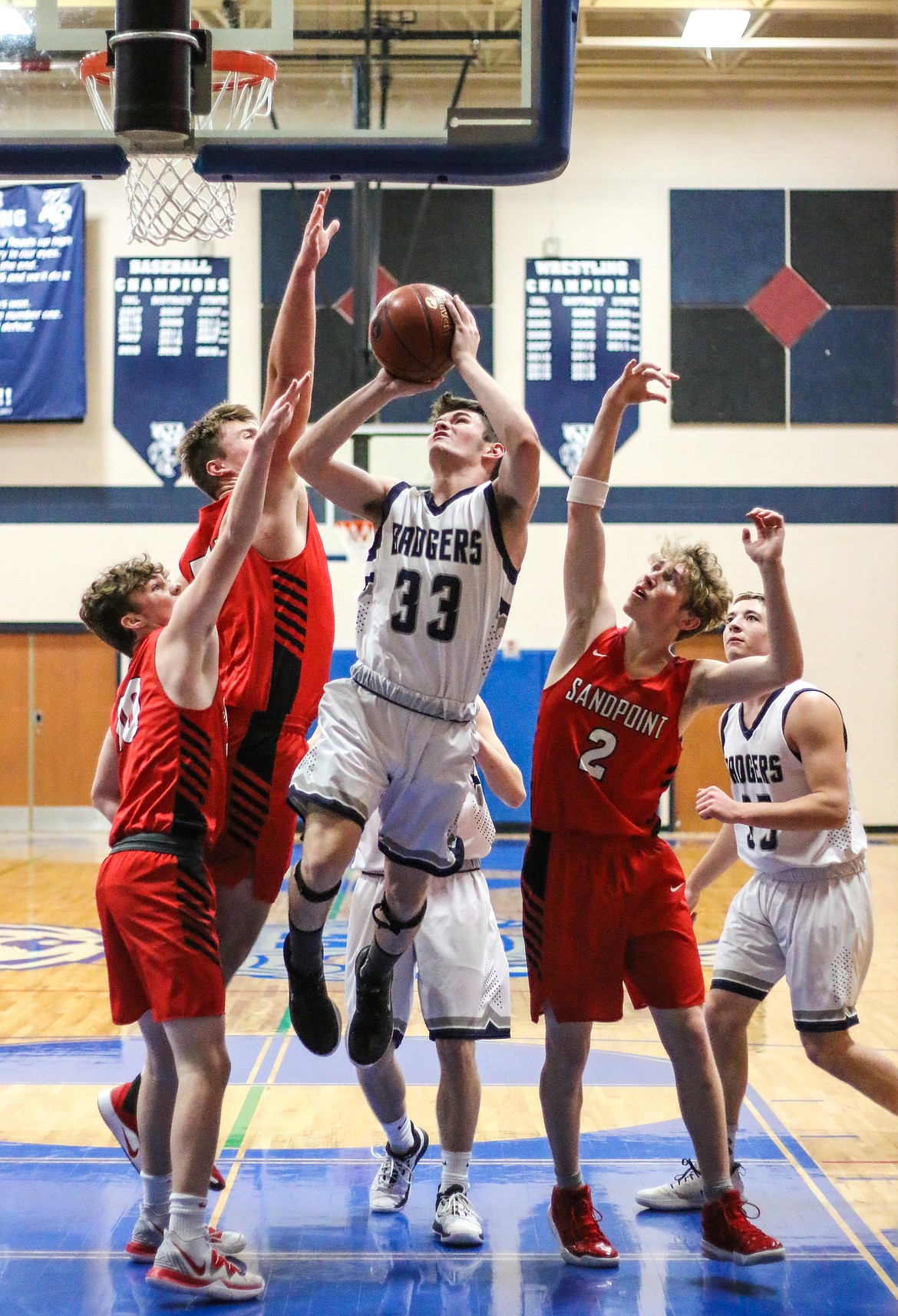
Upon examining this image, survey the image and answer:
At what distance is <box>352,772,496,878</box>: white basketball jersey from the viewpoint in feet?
13.8

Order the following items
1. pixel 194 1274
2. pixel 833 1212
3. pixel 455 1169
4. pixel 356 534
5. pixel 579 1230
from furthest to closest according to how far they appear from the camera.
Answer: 1. pixel 356 534
2. pixel 833 1212
3. pixel 455 1169
4. pixel 579 1230
5. pixel 194 1274

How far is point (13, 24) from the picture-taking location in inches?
193

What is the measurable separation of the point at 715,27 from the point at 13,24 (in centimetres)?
1105

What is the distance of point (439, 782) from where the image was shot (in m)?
3.54

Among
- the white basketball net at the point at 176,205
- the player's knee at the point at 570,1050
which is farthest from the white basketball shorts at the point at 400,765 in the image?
the white basketball net at the point at 176,205

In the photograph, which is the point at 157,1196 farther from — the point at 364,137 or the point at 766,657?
the point at 364,137

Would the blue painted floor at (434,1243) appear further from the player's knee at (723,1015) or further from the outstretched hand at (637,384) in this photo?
the outstretched hand at (637,384)

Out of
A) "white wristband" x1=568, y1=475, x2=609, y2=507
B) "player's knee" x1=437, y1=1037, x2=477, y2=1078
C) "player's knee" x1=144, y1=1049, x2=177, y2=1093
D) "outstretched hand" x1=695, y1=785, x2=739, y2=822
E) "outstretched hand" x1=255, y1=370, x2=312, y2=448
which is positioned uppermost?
"outstretched hand" x1=255, y1=370, x2=312, y2=448

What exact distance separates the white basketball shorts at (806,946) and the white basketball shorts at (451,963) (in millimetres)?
725

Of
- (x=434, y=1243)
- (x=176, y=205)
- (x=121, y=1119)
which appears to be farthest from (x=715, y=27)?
(x=434, y=1243)

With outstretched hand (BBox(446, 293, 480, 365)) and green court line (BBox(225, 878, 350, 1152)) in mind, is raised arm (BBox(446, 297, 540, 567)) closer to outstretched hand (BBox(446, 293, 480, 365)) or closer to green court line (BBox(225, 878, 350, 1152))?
A: outstretched hand (BBox(446, 293, 480, 365))

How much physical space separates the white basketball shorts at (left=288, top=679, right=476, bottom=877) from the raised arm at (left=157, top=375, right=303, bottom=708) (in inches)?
14.9

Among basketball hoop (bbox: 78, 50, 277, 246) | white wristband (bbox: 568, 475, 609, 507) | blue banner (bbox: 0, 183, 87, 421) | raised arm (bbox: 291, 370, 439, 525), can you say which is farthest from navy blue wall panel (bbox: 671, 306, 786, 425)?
raised arm (bbox: 291, 370, 439, 525)

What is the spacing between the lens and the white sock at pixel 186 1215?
339cm
